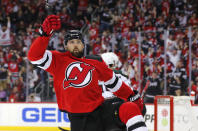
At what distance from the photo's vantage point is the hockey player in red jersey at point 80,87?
269cm

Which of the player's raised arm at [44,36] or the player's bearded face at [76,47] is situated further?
the player's bearded face at [76,47]

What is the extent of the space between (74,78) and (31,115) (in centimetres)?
479

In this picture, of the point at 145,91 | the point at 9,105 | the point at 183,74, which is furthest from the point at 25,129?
the point at 183,74

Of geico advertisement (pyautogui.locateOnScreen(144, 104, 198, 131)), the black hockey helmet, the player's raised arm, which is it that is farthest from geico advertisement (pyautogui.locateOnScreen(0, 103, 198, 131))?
the player's raised arm

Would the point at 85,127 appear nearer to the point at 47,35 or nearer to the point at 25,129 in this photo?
the point at 47,35

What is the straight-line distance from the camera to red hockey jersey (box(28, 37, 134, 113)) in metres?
2.75

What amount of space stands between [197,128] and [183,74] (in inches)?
106

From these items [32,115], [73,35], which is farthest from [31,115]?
[73,35]

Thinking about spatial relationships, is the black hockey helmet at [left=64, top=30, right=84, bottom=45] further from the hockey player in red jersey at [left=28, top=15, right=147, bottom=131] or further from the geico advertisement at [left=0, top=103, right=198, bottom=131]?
the geico advertisement at [left=0, top=103, right=198, bottom=131]

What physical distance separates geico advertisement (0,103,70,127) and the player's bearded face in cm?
438

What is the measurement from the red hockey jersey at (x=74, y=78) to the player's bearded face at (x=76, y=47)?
29mm

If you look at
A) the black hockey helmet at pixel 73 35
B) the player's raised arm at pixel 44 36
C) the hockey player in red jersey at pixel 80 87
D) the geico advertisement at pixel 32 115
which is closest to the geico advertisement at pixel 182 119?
the geico advertisement at pixel 32 115

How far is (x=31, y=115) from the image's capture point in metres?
7.38

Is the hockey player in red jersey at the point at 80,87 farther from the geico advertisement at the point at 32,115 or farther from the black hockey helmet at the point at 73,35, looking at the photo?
the geico advertisement at the point at 32,115
